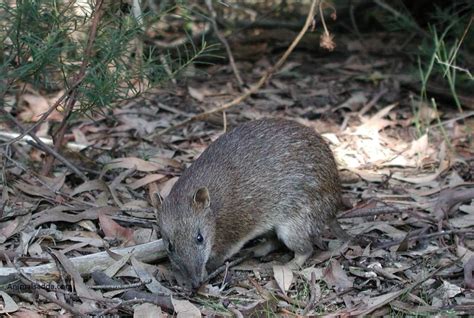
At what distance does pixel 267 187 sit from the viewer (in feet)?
21.0

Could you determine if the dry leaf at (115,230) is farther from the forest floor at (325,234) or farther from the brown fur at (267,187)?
the brown fur at (267,187)

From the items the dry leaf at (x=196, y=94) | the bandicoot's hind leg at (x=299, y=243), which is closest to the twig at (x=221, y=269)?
the bandicoot's hind leg at (x=299, y=243)

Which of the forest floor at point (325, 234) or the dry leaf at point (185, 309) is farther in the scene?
the forest floor at point (325, 234)

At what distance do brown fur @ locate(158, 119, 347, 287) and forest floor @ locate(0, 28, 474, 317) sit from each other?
236 millimetres

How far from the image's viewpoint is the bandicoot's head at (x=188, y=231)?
576 centimetres

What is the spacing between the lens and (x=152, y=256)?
6102 mm

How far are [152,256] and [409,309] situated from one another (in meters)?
1.96

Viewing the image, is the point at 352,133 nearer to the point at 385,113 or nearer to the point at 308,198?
the point at 385,113

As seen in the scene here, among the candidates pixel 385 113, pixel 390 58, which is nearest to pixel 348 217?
pixel 385 113

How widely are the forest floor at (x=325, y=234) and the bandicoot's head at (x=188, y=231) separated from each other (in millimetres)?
178

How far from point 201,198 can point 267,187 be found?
26.0 inches

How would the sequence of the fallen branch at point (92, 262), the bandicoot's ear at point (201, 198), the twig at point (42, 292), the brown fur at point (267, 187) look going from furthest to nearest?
1. the brown fur at point (267, 187)
2. the bandicoot's ear at point (201, 198)
3. the fallen branch at point (92, 262)
4. the twig at point (42, 292)

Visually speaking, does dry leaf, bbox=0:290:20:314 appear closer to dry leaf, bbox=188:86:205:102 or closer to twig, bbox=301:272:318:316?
twig, bbox=301:272:318:316

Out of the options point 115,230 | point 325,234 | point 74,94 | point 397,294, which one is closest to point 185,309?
point 115,230
